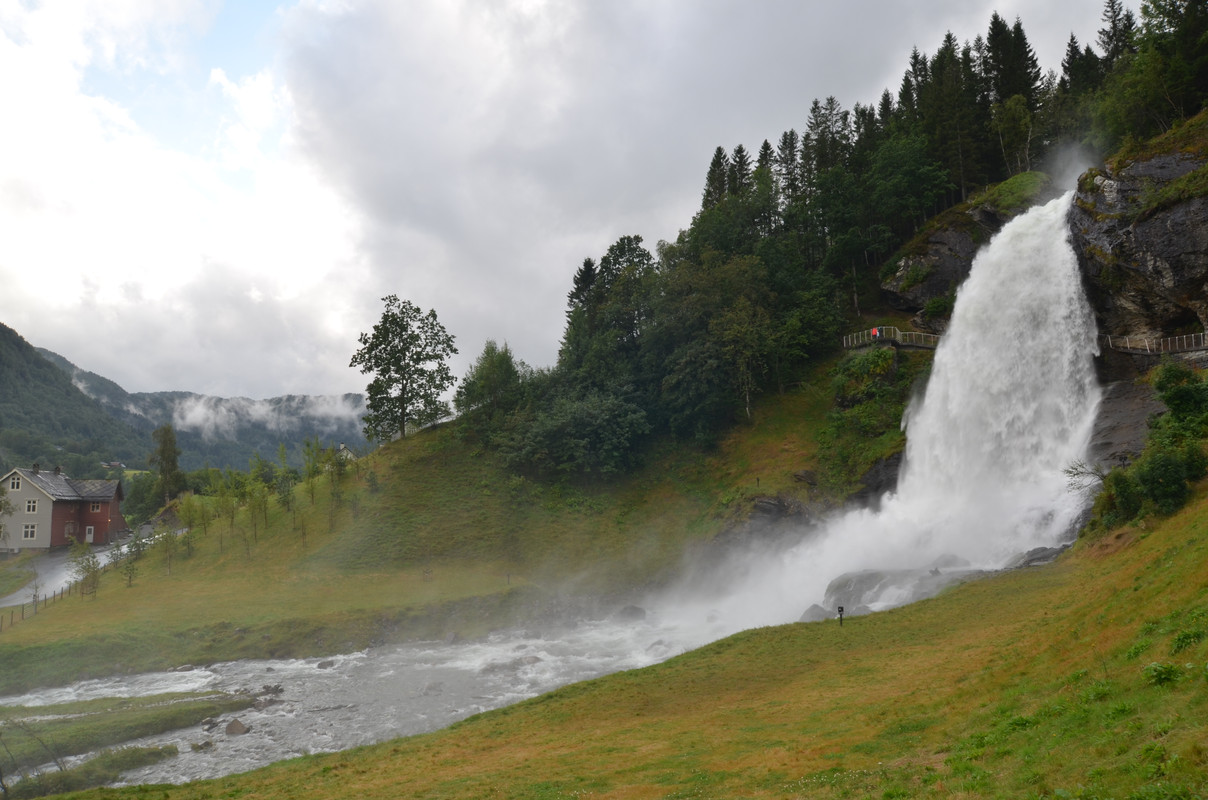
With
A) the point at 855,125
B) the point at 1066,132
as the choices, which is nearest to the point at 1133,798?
the point at 1066,132

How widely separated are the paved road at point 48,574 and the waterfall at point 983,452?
49.7 meters

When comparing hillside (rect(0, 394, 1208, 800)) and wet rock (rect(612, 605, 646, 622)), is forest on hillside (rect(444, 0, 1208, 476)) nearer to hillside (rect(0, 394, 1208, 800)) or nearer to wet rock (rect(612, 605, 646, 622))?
wet rock (rect(612, 605, 646, 622))

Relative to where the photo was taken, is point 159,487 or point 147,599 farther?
point 159,487

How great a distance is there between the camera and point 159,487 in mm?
87312

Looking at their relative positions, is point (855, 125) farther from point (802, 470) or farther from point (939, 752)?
point (939, 752)

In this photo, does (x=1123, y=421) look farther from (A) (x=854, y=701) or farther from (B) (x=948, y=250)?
(B) (x=948, y=250)

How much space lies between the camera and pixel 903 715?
49.1 ft

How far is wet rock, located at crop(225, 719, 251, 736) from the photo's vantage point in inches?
984

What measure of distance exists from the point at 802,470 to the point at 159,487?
8396 cm

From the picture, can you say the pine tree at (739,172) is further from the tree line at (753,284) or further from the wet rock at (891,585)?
the wet rock at (891,585)

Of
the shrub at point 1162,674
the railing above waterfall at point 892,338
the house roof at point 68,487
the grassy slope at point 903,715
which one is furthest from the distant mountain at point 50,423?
the shrub at point 1162,674

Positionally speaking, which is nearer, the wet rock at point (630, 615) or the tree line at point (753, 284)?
the wet rock at point (630, 615)

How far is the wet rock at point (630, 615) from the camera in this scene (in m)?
42.1

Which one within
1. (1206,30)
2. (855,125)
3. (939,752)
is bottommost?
(939,752)
